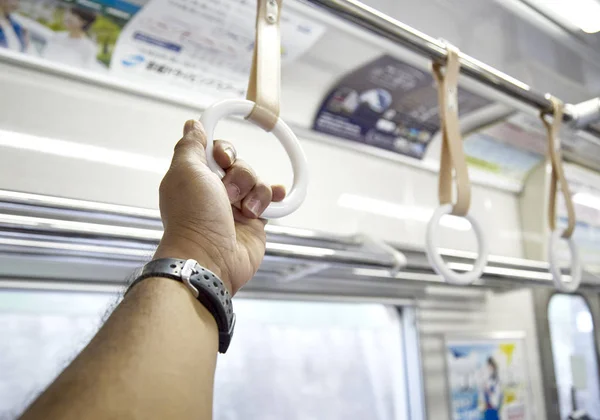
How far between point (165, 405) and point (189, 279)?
0.45ft

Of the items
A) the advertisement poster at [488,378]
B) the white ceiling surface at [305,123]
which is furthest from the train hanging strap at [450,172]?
the advertisement poster at [488,378]

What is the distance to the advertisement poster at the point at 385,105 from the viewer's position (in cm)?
163

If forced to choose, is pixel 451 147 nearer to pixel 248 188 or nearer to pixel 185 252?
pixel 248 188

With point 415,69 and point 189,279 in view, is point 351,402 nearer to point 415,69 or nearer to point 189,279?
point 415,69

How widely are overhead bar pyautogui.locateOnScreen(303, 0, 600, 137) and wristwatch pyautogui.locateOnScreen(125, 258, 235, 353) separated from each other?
0.46m

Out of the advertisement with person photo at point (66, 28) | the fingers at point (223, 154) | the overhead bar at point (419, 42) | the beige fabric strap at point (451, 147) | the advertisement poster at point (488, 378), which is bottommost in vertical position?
the advertisement poster at point (488, 378)

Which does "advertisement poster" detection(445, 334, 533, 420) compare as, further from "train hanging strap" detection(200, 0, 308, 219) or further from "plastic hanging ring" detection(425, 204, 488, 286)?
"train hanging strap" detection(200, 0, 308, 219)

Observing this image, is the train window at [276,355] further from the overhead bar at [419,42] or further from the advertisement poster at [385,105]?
the overhead bar at [419,42]

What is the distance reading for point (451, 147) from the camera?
2.94 feet

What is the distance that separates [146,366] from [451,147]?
68cm

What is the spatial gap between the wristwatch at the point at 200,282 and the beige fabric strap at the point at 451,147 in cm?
52

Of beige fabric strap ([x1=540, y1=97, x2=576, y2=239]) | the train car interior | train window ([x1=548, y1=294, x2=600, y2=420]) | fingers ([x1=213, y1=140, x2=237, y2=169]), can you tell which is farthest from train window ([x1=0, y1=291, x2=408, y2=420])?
train window ([x1=548, y1=294, x2=600, y2=420])

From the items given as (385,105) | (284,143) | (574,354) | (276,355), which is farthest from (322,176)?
(574,354)

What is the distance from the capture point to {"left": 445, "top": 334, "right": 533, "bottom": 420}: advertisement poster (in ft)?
6.22
